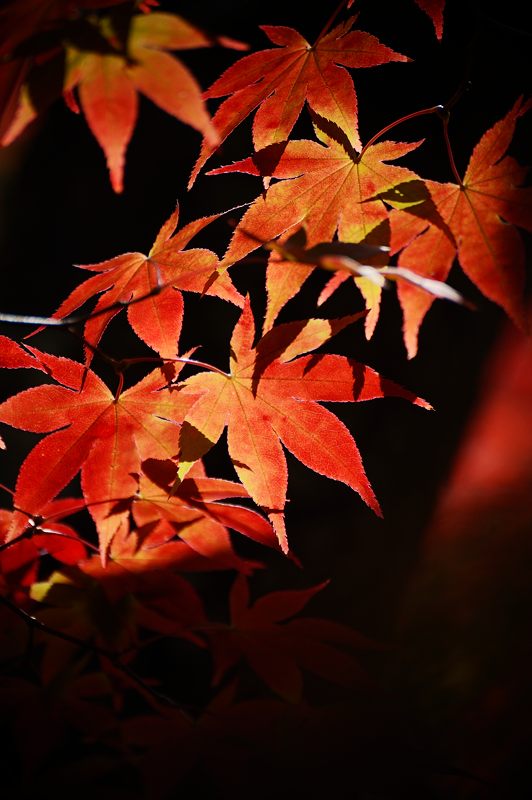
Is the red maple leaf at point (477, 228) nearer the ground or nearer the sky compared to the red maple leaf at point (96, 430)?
nearer the sky

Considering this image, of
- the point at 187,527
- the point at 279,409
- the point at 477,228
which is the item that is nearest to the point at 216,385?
the point at 279,409

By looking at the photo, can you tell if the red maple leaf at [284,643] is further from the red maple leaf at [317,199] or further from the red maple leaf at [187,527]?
the red maple leaf at [317,199]

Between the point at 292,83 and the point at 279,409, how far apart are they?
1.21 ft

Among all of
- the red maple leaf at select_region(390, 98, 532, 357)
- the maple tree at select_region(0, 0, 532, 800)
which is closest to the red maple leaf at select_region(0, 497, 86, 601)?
the maple tree at select_region(0, 0, 532, 800)

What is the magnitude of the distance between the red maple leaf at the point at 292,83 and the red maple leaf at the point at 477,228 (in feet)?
0.39

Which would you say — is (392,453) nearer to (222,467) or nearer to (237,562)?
(222,467)

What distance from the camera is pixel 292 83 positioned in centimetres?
67

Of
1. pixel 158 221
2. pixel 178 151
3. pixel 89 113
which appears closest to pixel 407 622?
pixel 89 113

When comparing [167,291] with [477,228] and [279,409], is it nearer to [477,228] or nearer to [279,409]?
[279,409]

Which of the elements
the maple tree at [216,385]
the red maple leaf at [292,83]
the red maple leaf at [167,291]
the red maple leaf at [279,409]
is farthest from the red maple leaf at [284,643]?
the red maple leaf at [292,83]

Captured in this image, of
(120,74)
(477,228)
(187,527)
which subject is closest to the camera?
(120,74)

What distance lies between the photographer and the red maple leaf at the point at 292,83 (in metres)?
0.64

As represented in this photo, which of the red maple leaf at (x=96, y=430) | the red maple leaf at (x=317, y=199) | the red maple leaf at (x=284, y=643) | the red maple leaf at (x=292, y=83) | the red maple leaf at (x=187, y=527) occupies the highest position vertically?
the red maple leaf at (x=292, y=83)

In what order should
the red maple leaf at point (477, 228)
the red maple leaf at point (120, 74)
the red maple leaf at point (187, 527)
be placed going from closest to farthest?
the red maple leaf at point (120, 74)
the red maple leaf at point (477, 228)
the red maple leaf at point (187, 527)
